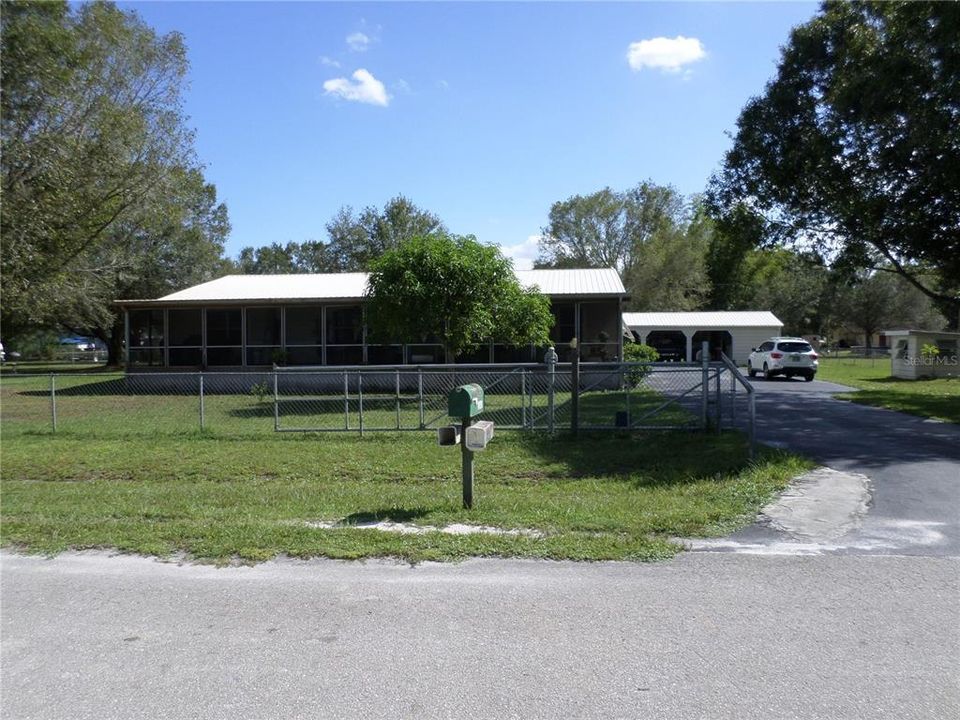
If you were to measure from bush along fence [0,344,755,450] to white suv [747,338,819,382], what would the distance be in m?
5.39

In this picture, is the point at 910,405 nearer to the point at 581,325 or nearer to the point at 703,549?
the point at 581,325

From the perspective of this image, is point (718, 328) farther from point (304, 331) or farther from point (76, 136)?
Answer: point (76, 136)

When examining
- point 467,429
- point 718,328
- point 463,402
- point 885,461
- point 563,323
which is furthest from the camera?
point 718,328

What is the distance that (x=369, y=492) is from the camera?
856 centimetres

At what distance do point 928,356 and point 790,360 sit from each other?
5.05m

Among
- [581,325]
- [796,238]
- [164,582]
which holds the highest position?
[796,238]

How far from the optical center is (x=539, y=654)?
4.05 meters

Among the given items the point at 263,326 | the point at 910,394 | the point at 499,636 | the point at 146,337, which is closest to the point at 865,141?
the point at 910,394

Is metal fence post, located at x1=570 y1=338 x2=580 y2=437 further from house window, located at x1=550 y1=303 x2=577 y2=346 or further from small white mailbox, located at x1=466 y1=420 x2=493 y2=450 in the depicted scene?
house window, located at x1=550 y1=303 x2=577 y2=346

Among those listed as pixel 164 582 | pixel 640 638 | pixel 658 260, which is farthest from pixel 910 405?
pixel 658 260

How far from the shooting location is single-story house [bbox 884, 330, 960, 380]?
1084 inches

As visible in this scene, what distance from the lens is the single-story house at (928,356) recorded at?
2753cm

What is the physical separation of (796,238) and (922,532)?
54.0 ft

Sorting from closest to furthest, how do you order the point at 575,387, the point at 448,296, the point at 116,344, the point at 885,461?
the point at 885,461, the point at 575,387, the point at 448,296, the point at 116,344
